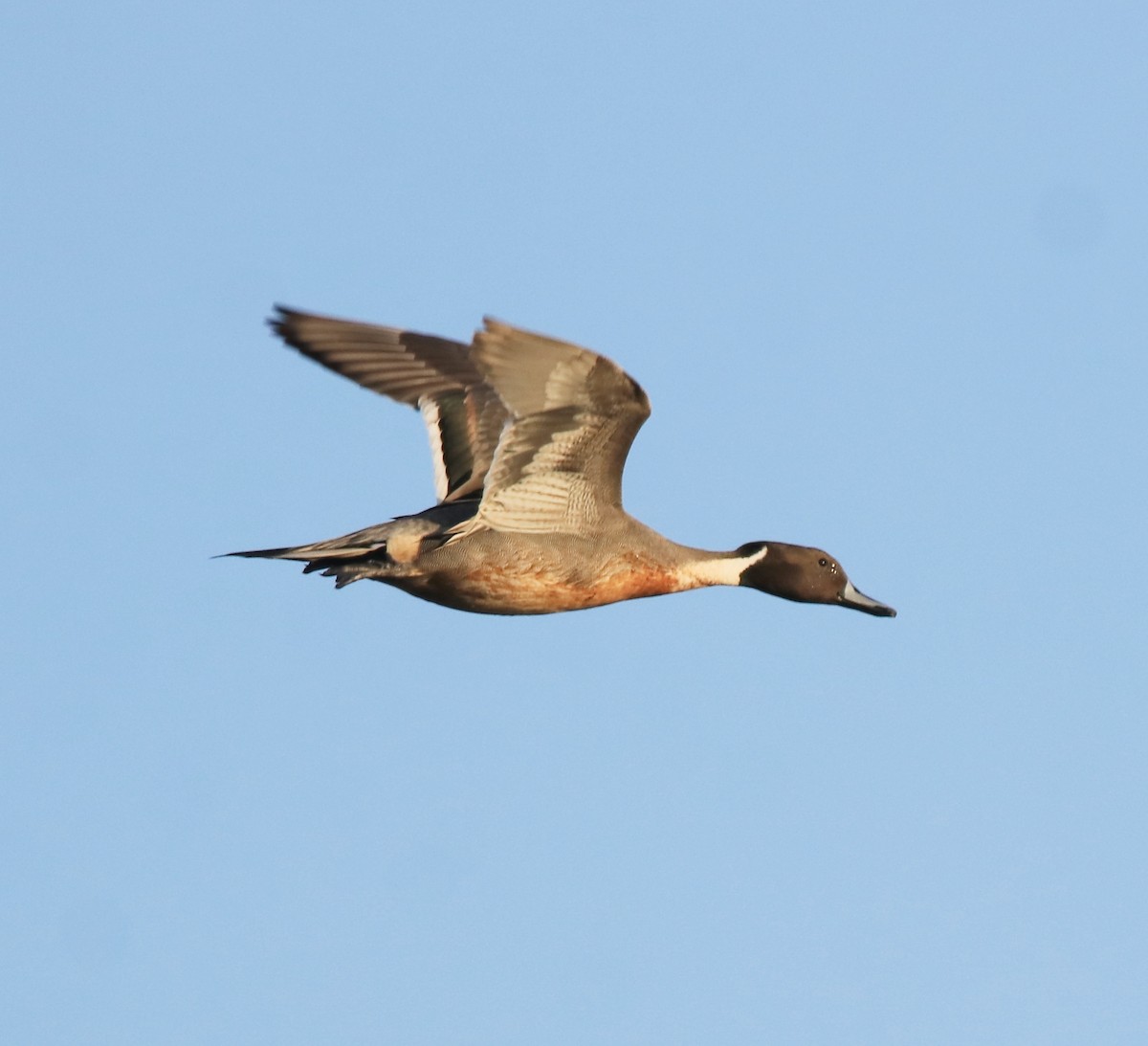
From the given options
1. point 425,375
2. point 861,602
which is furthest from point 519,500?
point 861,602

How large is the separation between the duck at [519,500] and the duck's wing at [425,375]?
0.4 inches

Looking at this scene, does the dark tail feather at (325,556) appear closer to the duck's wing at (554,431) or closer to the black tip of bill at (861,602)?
the duck's wing at (554,431)

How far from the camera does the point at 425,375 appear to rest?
459 inches

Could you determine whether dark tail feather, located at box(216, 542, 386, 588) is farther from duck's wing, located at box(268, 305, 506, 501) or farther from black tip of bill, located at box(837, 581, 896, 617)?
black tip of bill, located at box(837, 581, 896, 617)

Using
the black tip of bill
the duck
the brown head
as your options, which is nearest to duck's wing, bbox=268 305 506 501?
the duck

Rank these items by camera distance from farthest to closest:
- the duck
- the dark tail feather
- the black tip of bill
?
1. the black tip of bill
2. the dark tail feather
3. the duck

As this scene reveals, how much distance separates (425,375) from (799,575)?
269cm

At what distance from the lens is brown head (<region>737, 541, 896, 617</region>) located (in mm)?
11297

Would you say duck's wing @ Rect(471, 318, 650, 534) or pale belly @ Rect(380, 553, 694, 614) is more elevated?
duck's wing @ Rect(471, 318, 650, 534)

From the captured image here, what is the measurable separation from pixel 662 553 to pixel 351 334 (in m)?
2.68

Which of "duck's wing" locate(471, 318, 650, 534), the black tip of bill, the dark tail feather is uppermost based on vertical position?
"duck's wing" locate(471, 318, 650, 534)

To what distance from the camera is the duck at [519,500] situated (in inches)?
352

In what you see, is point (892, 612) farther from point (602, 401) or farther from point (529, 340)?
point (529, 340)

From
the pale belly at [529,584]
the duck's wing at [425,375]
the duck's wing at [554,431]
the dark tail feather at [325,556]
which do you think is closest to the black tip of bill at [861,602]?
the pale belly at [529,584]
